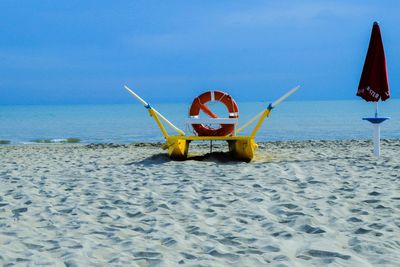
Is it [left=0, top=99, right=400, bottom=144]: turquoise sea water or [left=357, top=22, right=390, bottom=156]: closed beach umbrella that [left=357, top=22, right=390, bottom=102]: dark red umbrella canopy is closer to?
[left=357, top=22, right=390, bottom=156]: closed beach umbrella

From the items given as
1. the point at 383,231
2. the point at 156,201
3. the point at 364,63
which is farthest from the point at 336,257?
the point at 364,63

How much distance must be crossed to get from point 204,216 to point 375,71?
4.76 m

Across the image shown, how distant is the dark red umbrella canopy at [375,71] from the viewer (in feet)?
25.2

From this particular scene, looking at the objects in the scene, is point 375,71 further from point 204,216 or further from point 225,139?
point 204,216

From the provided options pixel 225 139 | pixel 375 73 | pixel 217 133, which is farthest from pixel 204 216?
pixel 375 73

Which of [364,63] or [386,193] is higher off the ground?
[364,63]

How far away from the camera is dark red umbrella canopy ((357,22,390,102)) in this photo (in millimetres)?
7684

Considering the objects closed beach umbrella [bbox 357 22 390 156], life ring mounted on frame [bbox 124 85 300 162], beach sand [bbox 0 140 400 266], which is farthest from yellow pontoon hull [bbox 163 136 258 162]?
→ closed beach umbrella [bbox 357 22 390 156]

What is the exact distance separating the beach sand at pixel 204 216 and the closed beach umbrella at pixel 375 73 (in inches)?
54.4

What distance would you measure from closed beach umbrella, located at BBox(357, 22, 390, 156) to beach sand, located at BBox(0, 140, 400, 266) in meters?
1.38

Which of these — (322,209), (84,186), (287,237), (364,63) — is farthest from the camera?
(364,63)

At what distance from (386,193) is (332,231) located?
1427 mm

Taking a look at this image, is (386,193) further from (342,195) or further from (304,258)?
(304,258)

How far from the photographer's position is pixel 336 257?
2885mm
